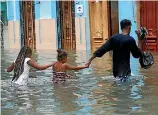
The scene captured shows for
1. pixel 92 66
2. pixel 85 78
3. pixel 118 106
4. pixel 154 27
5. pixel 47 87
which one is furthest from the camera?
pixel 154 27

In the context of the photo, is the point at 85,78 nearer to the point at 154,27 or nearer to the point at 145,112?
the point at 145,112

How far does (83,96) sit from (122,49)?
6.18 ft

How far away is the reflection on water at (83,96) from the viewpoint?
26.5 feet

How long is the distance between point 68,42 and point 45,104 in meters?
19.2

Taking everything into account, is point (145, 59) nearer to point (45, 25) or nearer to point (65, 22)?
point (65, 22)

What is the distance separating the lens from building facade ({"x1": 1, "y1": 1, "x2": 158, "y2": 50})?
24.5 meters

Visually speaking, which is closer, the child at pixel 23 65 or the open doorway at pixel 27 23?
the child at pixel 23 65

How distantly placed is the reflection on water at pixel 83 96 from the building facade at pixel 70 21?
1148 cm

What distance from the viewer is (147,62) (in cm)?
1141

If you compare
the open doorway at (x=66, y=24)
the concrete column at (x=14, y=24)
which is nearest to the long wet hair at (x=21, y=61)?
the open doorway at (x=66, y=24)

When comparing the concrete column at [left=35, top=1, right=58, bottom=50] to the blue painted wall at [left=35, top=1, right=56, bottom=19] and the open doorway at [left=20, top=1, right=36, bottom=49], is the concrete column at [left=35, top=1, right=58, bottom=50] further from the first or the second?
the open doorway at [left=20, top=1, right=36, bottom=49]

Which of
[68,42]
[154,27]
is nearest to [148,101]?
[154,27]

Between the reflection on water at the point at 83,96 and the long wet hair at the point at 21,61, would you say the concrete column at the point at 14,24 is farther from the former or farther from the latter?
the long wet hair at the point at 21,61

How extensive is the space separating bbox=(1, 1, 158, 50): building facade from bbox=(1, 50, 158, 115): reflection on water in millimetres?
11479
